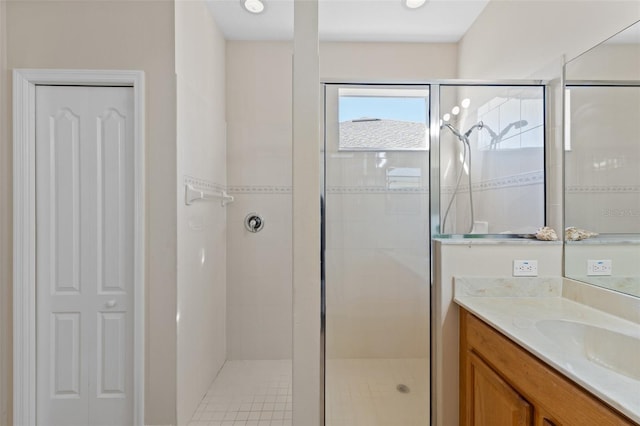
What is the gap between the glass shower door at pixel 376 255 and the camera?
5.55 ft

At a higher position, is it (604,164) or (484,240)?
(604,164)

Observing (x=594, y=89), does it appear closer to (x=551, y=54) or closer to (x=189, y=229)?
(x=551, y=54)

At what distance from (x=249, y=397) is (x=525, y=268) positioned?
1946mm

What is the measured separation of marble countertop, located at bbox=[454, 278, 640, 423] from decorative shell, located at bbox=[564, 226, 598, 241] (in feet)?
0.75

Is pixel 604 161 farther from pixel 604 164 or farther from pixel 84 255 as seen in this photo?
pixel 84 255

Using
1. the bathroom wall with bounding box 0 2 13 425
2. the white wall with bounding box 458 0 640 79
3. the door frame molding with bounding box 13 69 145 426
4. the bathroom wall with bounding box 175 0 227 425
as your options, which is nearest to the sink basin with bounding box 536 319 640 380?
the white wall with bounding box 458 0 640 79

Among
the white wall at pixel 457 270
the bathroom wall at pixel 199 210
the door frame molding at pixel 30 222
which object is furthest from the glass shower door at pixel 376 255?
the door frame molding at pixel 30 222

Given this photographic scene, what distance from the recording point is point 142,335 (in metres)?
1.81

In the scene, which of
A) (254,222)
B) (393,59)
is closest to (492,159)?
(393,59)

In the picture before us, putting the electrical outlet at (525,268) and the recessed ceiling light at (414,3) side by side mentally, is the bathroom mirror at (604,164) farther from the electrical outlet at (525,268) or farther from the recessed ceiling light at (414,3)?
the recessed ceiling light at (414,3)

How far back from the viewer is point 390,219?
1733 millimetres

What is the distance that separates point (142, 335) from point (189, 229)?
653 mm

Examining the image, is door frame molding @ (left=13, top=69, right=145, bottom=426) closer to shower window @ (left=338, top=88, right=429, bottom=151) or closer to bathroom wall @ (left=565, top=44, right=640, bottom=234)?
shower window @ (left=338, top=88, right=429, bottom=151)

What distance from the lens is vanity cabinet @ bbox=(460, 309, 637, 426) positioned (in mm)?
838
